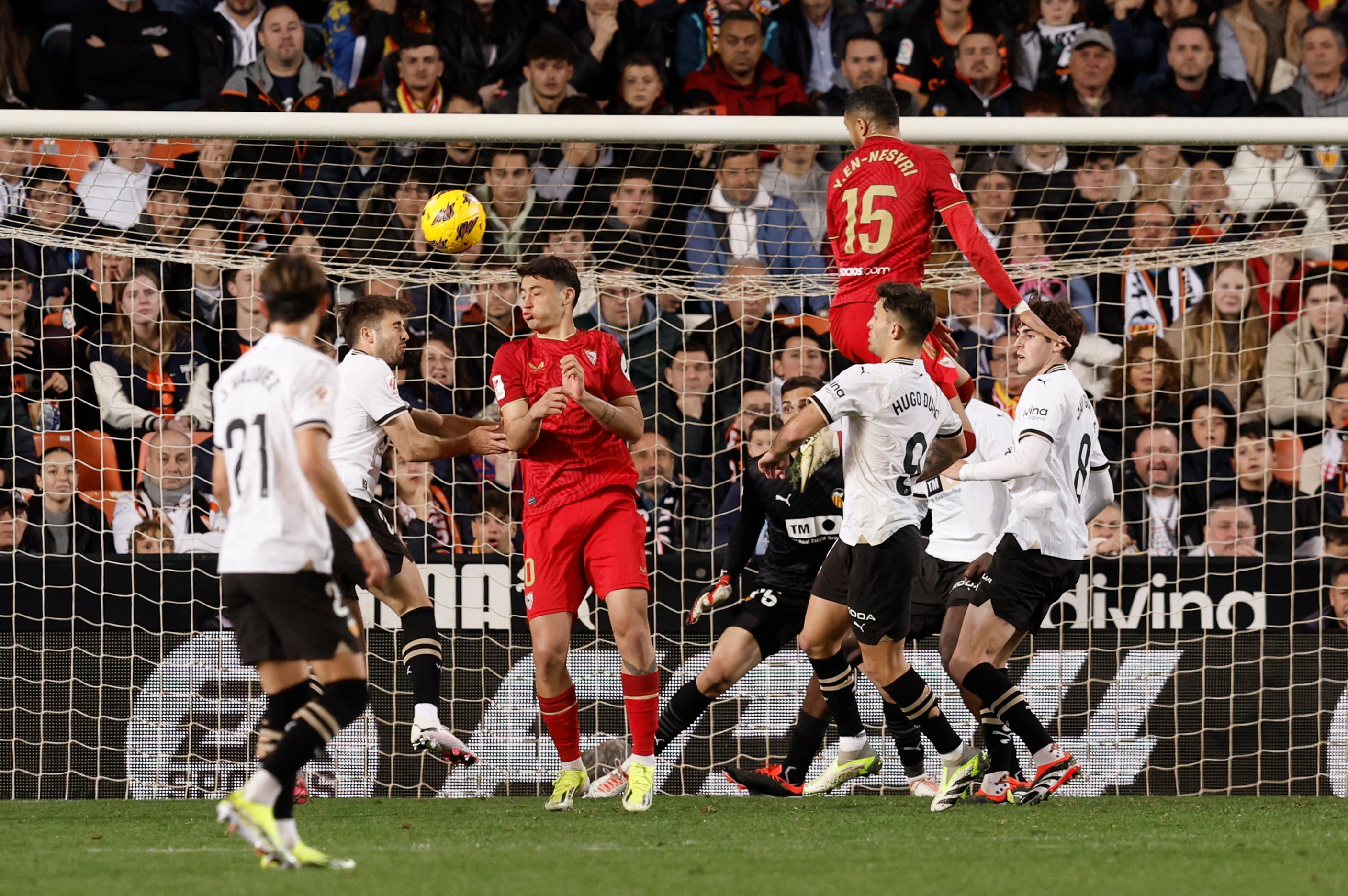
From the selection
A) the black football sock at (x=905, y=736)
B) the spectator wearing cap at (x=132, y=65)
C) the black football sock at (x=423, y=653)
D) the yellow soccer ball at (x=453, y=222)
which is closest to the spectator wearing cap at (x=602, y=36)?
the spectator wearing cap at (x=132, y=65)

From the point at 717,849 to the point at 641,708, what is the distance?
1.39 m

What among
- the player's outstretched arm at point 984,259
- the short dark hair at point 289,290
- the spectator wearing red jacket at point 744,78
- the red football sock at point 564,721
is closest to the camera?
the short dark hair at point 289,290

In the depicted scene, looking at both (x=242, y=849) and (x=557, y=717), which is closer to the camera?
(x=242, y=849)

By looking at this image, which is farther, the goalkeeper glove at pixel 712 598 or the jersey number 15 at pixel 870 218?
the goalkeeper glove at pixel 712 598

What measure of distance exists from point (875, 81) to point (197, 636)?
20.0 feet

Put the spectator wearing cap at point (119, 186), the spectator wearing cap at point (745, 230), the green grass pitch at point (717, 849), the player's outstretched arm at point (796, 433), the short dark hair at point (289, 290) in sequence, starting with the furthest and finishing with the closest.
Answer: the spectator wearing cap at point (745, 230) → the spectator wearing cap at point (119, 186) → the player's outstretched arm at point (796, 433) → the short dark hair at point (289, 290) → the green grass pitch at point (717, 849)

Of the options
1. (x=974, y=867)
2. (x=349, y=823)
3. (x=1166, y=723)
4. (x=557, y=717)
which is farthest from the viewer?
(x=1166, y=723)

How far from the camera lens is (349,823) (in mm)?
6012

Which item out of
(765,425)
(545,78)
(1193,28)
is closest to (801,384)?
(765,425)

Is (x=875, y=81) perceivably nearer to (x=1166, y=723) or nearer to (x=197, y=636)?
(x=1166, y=723)

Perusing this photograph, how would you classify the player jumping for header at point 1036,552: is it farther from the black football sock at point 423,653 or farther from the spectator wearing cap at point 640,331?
the spectator wearing cap at point 640,331

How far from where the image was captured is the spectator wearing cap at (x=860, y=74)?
1112 centimetres

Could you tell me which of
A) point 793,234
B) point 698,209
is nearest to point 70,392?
point 698,209

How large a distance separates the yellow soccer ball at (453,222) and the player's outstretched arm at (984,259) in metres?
2.08
